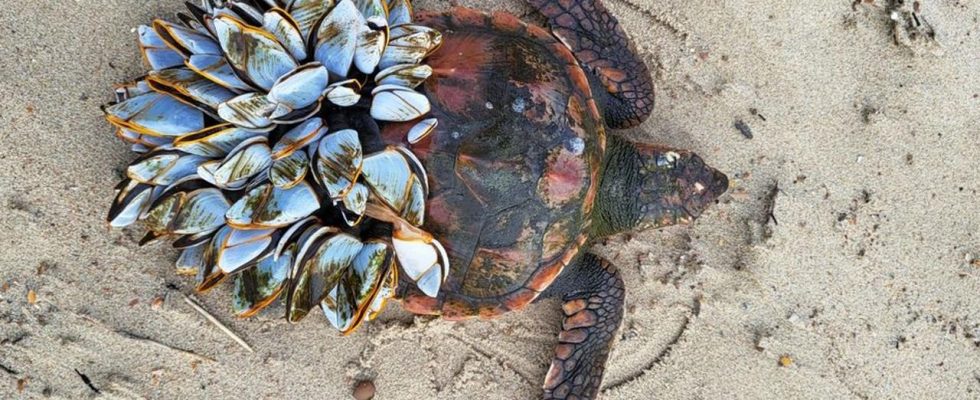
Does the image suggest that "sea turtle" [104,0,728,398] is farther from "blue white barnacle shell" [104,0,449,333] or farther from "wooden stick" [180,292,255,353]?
"wooden stick" [180,292,255,353]

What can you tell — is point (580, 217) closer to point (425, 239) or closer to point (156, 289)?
point (425, 239)

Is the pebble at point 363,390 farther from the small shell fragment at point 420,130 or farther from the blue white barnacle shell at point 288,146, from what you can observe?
the small shell fragment at point 420,130

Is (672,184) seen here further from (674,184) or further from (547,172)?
(547,172)

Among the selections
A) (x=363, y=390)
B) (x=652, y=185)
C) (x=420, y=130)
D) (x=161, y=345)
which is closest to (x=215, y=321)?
(x=161, y=345)

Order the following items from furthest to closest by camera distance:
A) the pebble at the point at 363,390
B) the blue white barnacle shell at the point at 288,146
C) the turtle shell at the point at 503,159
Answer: the pebble at the point at 363,390
the turtle shell at the point at 503,159
the blue white barnacle shell at the point at 288,146

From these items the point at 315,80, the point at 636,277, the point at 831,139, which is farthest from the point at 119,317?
the point at 831,139

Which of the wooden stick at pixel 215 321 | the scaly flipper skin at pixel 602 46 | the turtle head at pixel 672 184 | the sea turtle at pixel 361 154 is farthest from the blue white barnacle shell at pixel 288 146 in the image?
the turtle head at pixel 672 184

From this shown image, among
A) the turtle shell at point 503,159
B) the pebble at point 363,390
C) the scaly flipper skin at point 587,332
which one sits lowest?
the pebble at point 363,390
